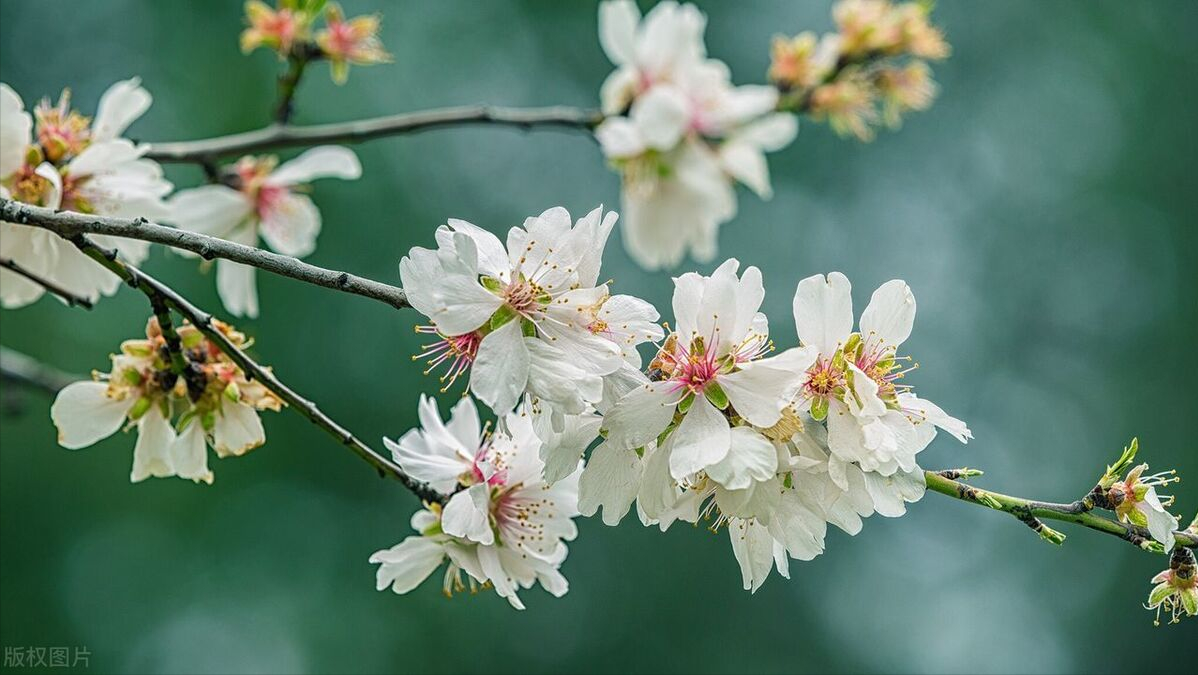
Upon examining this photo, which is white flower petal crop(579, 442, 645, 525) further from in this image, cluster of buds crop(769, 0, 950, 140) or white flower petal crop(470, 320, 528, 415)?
cluster of buds crop(769, 0, 950, 140)

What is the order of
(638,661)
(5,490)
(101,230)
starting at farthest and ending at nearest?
1. (638,661)
2. (5,490)
3. (101,230)

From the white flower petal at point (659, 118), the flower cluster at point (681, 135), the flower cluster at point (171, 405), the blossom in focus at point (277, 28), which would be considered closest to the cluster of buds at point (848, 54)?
the flower cluster at point (681, 135)

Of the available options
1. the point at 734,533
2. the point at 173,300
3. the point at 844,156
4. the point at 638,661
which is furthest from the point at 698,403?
the point at 844,156

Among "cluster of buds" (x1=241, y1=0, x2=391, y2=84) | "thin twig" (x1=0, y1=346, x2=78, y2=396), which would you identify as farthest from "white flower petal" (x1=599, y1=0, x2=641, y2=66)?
"thin twig" (x1=0, y1=346, x2=78, y2=396)

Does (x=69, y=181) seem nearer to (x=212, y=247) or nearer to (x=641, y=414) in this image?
(x=212, y=247)

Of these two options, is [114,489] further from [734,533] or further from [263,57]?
[734,533]
